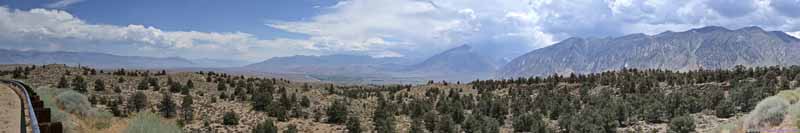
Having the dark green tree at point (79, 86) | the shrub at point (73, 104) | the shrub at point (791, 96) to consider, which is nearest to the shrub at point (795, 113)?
the shrub at point (791, 96)

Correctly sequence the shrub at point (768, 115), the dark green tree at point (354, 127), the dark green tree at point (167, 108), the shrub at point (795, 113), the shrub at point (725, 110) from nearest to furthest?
the shrub at point (795, 113), the shrub at point (768, 115), the dark green tree at point (354, 127), the shrub at point (725, 110), the dark green tree at point (167, 108)

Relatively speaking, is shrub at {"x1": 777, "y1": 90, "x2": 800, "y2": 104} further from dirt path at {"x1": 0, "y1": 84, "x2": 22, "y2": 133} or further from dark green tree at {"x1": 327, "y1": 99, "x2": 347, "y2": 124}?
dirt path at {"x1": 0, "y1": 84, "x2": 22, "y2": 133}

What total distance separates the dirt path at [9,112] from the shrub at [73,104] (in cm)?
138

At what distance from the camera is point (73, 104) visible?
67.7 feet

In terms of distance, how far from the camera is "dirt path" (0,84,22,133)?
13.1m

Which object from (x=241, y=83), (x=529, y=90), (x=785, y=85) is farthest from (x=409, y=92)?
(x=785, y=85)

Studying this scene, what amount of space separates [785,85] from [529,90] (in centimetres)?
1625

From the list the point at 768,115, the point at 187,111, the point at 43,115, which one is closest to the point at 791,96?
the point at 768,115

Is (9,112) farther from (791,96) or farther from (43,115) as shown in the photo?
(791,96)

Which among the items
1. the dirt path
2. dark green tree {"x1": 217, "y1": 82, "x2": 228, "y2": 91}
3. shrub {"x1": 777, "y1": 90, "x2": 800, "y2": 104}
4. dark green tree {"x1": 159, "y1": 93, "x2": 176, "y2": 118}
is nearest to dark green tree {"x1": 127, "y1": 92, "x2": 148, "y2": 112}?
dark green tree {"x1": 159, "y1": 93, "x2": 176, "y2": 118}

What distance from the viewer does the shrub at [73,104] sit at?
19688 mm

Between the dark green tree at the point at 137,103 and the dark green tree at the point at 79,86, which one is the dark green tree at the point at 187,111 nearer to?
the dark green tree at the point at 137,103

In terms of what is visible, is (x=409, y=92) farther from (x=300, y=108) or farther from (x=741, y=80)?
(x=741, y=80)

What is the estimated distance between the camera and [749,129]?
41.8 feet
